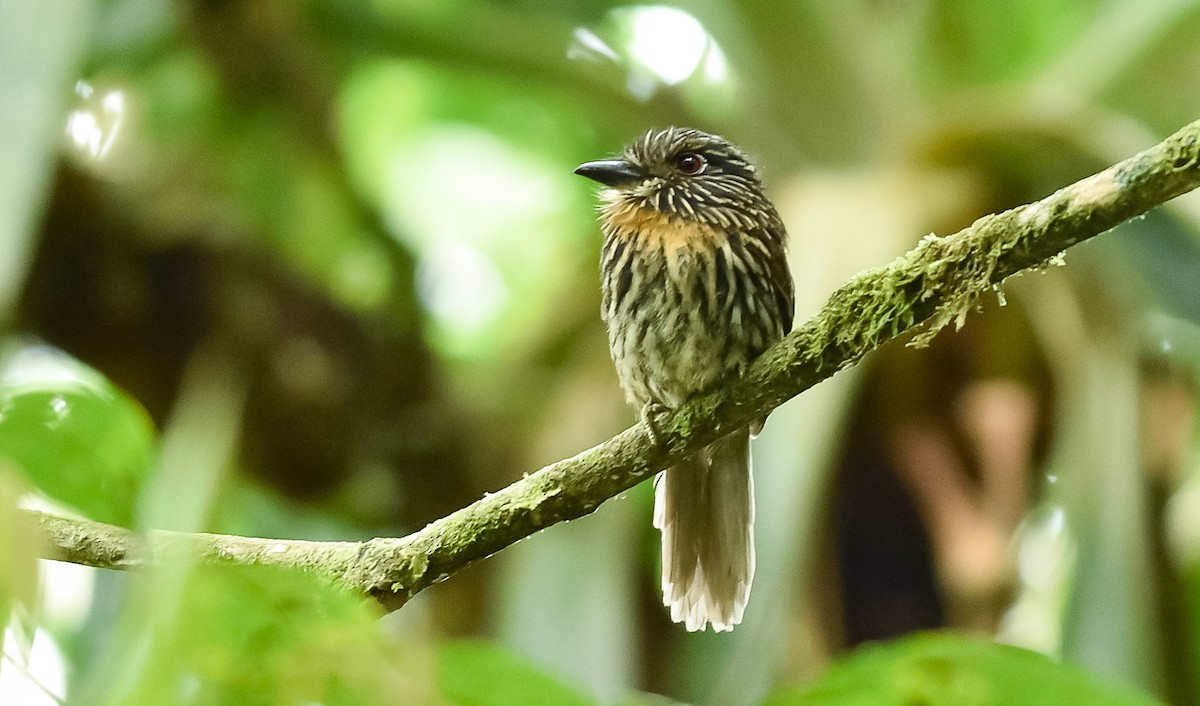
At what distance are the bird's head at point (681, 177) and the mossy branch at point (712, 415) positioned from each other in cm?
83

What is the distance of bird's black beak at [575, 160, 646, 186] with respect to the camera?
9.27ft

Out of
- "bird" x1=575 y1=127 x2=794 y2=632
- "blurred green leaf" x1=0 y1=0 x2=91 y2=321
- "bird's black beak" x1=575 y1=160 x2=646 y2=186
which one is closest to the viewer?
"blurred green leaf" x1=0 y1=0 x2=91 y2=321

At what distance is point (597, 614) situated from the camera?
304 centimetres

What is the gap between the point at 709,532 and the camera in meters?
2.84

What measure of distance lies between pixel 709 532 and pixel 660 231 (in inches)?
23.8

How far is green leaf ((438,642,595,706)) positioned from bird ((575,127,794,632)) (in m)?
1.22

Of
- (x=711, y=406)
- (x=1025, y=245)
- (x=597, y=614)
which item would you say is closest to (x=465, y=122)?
(x=597, y=614)

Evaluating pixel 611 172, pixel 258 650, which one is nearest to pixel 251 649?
pixel 258 650

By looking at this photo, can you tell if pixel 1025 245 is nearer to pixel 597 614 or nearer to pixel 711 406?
pixel 711 406

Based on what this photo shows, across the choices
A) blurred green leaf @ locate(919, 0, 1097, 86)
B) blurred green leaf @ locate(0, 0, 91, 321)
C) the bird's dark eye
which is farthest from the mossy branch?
blurred green leaf @ locate(919, 0, 1097, 86)

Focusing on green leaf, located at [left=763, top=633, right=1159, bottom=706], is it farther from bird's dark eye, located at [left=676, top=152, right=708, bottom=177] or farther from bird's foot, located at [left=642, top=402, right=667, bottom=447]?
bird's dark eye, located at [left=676, top=152, right=708, bottom=177]

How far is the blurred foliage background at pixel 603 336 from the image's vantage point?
2.99 metres

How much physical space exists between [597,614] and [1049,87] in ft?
6.06

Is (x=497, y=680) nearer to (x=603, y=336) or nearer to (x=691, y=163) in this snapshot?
(x=691, y=163)
